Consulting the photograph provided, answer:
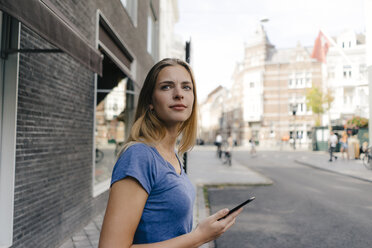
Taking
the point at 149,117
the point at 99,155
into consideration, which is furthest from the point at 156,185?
the point at 99,155

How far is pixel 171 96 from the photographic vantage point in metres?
1.42

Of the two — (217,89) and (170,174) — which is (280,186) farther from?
(217,89)

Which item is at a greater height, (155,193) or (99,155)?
(155,193)

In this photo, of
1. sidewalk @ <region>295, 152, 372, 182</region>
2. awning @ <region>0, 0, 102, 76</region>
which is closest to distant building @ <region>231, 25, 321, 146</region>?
sidewalk @ <region>295, 152, 372, 182</region>

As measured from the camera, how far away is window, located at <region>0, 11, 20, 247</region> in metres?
3.01

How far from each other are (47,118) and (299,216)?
4.77 metres

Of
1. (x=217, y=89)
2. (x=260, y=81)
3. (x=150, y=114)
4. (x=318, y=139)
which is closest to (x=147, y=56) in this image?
(x=150, y=114)

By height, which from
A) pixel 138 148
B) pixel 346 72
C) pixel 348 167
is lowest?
pixel 348 167

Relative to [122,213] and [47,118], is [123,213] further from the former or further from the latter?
[47,118]

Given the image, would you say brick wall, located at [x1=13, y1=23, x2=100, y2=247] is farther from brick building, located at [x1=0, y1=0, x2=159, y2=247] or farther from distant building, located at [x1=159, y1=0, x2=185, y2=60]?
distant building, located at [x1=159, y1=0, x2=185, y2=60]

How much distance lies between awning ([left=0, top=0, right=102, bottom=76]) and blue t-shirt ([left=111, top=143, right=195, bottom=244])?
4.98 feet

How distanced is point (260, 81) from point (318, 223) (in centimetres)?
4611

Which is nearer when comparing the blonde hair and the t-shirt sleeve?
the t-shirt sleeve

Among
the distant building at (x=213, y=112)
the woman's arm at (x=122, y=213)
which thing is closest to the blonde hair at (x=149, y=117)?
the woman's arm at (x=122, y=213)
